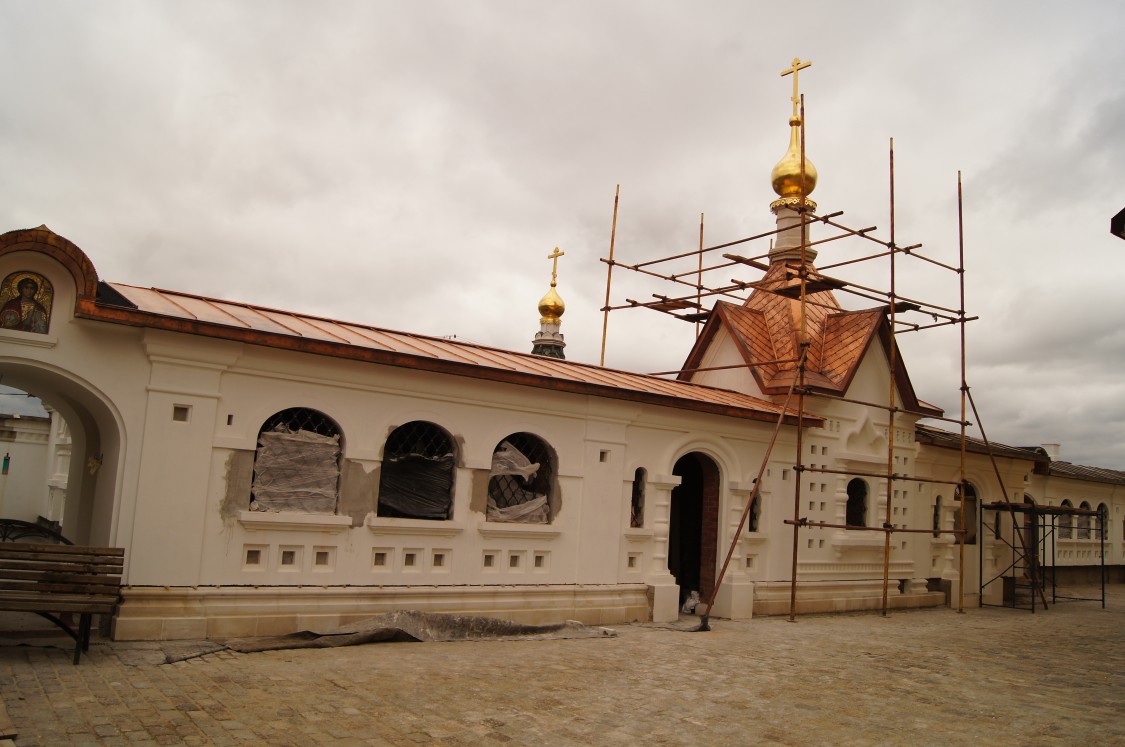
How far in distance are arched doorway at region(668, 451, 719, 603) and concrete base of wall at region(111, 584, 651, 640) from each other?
2430mm

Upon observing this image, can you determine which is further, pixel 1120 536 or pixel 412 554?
pixel 1120 536

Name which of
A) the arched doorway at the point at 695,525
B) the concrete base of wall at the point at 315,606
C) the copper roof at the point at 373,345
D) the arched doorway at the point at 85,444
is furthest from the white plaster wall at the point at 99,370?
the arched doorway at the point at 695,525

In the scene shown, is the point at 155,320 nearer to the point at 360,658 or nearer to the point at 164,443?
the point at 164,443

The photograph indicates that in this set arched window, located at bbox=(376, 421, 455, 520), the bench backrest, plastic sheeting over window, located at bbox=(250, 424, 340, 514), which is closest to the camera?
the bench backrest

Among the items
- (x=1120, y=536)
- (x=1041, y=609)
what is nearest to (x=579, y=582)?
(x=1041, y=609)

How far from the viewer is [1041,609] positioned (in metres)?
19.3

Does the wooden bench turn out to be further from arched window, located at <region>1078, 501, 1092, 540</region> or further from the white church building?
arched window, located at <region>1078, 501, 1092, 540</region>

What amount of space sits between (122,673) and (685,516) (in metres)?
10.4

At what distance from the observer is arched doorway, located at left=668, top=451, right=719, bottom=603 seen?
1486cm

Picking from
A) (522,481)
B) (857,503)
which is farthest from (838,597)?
(522,481)

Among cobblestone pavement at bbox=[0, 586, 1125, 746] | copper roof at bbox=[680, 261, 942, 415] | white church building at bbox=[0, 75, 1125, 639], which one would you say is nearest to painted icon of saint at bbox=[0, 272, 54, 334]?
white church building at bbox=[0, 75, 1125, 639]

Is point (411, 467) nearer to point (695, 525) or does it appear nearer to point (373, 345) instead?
point (373, 345)

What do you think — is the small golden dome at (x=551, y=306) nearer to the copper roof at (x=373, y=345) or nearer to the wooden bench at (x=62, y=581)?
the copper roof at (x=373, y=345)

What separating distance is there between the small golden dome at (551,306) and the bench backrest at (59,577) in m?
23.2
